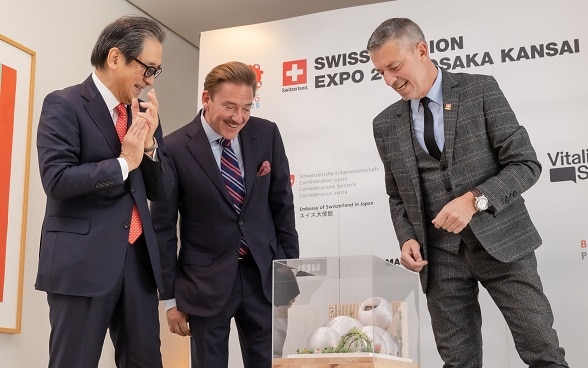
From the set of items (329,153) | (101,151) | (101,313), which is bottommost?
(101,313)

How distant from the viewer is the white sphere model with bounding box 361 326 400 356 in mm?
2174

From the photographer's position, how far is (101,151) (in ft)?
8.11

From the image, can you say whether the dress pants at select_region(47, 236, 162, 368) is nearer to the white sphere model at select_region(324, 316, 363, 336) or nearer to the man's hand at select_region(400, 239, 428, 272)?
the white sphere model at select_region(324, 316, 363, 336)

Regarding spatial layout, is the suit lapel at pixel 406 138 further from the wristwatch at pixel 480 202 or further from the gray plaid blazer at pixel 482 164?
the wristwatch at pixel 480 202

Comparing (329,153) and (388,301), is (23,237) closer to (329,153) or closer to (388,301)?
(329,153)

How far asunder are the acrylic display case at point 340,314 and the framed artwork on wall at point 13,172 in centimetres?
238

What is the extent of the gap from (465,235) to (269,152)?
3.08 feet

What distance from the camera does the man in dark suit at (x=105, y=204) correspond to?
232cm

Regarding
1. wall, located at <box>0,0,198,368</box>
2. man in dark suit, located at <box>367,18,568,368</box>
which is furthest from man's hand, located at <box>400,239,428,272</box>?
wall, located at <box>0,0,198,368</box>

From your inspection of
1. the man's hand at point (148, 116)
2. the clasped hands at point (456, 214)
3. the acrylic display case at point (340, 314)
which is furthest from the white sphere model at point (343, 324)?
the man's hand at point (148, 116)

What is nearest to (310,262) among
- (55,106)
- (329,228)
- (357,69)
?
(55,106)

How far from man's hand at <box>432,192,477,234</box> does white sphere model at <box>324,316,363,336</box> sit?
436mm

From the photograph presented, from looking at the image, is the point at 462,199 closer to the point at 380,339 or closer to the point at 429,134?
the point at 429,134

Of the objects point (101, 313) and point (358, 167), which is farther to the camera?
point (358, 167)
